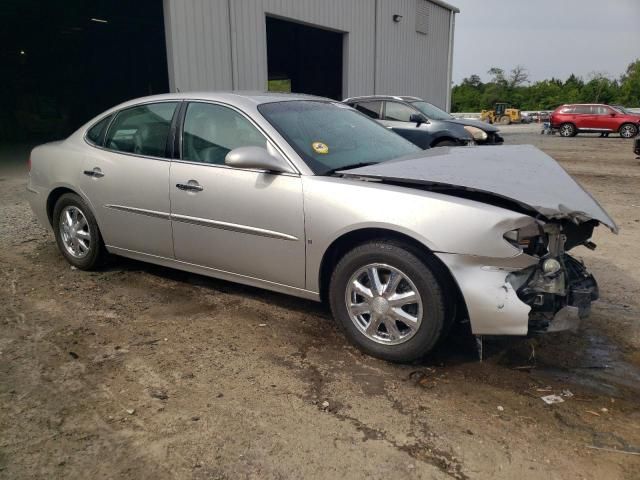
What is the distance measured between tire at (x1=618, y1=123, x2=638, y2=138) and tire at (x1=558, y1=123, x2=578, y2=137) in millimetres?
2020

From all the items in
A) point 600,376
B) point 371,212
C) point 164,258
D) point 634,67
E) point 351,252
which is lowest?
point 600,376

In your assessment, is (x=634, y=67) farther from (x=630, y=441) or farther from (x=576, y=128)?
(x=630, y=441)

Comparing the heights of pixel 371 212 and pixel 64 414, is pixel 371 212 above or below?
above

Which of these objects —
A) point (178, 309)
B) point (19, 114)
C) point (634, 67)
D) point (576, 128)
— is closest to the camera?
point (178, 309)

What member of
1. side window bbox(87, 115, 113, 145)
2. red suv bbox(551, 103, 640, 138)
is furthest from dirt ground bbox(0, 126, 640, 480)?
red suv bbox(551, 103, 640, 138)

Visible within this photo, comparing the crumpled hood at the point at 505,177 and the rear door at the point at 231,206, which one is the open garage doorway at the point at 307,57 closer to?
the rear door at the point at 231,206

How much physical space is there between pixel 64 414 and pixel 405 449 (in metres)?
1.72

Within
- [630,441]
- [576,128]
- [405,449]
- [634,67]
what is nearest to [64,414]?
[405,449]

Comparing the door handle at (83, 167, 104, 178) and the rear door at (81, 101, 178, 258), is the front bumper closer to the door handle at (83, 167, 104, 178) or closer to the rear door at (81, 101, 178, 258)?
the rear door at (81, 101, 178, 258)

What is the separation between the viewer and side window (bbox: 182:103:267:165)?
3801mm

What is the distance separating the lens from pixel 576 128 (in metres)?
25.9

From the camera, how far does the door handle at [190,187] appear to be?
3.87 meters

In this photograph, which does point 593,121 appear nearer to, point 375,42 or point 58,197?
point 375,42

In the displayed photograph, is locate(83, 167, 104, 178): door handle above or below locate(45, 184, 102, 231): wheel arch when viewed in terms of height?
above
